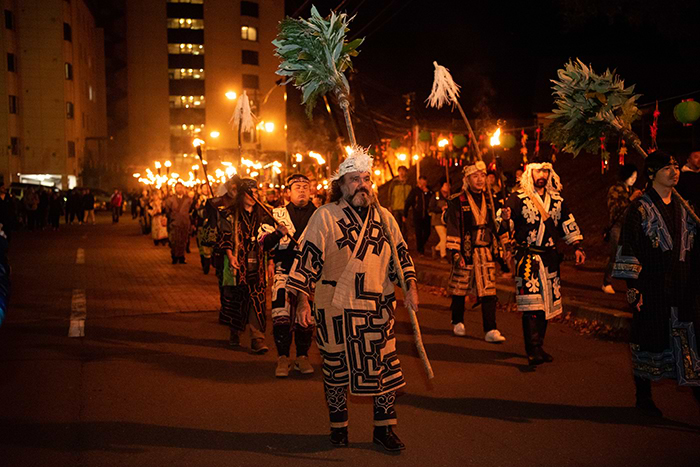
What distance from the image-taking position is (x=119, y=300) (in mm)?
12773

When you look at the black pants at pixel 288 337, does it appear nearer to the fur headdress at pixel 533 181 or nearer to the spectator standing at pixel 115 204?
the fur headdress at pixel 533 181

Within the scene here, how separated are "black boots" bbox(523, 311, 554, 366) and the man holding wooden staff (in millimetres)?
2744

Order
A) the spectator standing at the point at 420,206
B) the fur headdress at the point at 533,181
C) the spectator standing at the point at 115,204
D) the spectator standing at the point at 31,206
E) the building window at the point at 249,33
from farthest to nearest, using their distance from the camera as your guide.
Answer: the building window at the point at 249,33 < the spectator standing at the point at 115,204 < the spectator standing at the point at 31,206 < the spectator standing at the point at 420,206 < the fur headdress at the point at 533,181

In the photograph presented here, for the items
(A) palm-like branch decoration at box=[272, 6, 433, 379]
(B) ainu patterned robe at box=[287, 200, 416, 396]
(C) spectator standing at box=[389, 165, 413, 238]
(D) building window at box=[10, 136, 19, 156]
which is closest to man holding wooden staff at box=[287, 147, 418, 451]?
(B) ainu patterned robe at box=[287, 200, 416, 396]

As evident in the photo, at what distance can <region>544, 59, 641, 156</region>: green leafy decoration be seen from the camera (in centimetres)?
638

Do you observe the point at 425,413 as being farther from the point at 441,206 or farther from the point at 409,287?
the point at 441,206

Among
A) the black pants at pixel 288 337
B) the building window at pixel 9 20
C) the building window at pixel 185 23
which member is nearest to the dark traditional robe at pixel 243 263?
the black pants at pixel 288 337

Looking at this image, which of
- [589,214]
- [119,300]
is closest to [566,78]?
[119,300]

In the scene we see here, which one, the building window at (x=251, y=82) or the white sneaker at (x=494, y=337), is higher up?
the building window at (x=251, y=82)

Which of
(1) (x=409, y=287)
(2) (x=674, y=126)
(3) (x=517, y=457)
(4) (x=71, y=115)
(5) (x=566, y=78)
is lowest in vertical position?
(3) (x=517, y=457)

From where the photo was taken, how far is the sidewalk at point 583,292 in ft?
32.0

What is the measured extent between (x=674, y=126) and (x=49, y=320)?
21.5m

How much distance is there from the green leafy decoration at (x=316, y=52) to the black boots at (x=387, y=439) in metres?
2.35

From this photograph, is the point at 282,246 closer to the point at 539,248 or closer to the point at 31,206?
the point at 539,248
